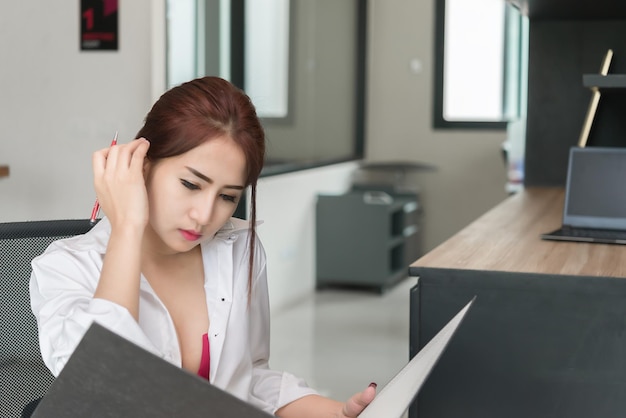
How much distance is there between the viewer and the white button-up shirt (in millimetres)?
1312

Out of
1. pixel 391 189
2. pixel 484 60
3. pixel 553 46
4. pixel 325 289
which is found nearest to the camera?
pixel 553 46

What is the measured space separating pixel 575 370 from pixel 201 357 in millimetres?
934

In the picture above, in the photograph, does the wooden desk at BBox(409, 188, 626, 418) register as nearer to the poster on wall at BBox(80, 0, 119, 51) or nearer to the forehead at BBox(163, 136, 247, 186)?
the forehead at BBox(163, 136, 247, 186)

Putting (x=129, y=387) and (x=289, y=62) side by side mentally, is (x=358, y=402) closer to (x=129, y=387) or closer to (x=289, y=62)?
(x=129, y=387)

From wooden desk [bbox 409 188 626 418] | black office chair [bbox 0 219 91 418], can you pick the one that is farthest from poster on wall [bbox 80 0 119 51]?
black office chair [bbox 0 219 91 418]

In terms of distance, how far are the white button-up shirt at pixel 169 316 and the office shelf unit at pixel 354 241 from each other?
4868 mm

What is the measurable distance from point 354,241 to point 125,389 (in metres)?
5.63

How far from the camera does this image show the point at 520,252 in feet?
7.98

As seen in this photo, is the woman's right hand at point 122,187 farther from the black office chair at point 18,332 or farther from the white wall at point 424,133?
the white wall at point 424,133

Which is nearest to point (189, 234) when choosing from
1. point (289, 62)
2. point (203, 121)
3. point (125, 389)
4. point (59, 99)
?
point (203, 121)

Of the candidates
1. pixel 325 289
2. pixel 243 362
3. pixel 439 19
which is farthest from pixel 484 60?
pixel 243 362

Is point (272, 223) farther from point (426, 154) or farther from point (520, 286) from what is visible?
point (520, 286)

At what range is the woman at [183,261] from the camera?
1341mm

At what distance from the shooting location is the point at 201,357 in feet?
5.13
